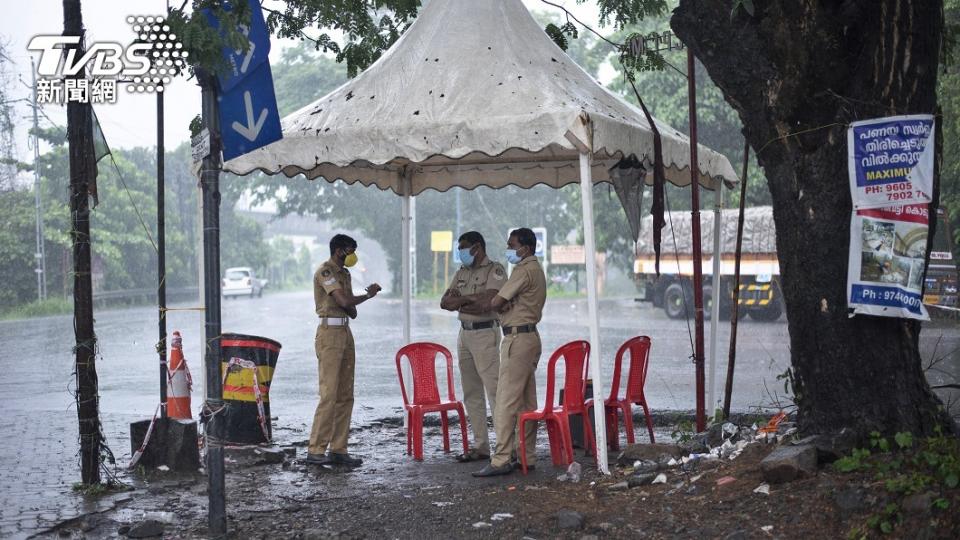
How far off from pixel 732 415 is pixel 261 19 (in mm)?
6487

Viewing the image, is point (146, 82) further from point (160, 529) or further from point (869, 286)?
point (869, 286)

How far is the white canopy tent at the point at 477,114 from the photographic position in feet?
24.5

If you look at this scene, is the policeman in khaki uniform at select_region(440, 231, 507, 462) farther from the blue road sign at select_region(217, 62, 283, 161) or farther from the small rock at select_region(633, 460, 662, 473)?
the blue road sign at select_region(217, 62, 283, 161)

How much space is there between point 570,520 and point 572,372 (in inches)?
82.6

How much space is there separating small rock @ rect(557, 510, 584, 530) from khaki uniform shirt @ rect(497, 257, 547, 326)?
201 cm

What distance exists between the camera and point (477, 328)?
333 inches

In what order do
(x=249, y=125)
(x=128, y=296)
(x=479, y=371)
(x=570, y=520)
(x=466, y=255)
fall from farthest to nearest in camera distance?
(x=128, y=296), (x=466, y=255), (x=479, y=371), (x=249, y=125), (x=570, y=520)

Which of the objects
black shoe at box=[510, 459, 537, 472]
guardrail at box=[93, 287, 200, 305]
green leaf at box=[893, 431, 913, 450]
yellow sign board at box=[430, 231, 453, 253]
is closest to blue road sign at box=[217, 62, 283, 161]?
black shoe at box=[510, 459, 537, 472]

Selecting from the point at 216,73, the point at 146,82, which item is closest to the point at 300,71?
the point at 146,82

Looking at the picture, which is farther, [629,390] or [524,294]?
[629,390]

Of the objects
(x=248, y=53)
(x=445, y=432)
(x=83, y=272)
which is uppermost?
(x=248, y=53)

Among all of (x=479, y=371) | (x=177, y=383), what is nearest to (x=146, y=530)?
(x=177, y=383)

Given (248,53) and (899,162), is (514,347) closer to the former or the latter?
(248,53)

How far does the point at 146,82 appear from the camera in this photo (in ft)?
30.1
